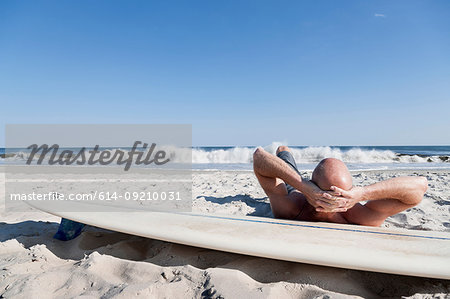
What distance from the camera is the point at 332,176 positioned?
1.72 metres

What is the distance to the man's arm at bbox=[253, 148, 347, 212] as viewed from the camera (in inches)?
69.1

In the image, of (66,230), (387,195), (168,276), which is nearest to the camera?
(168,276)

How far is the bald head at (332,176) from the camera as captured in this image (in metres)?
1.72

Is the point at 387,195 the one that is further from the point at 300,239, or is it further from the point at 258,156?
the point at 258,156

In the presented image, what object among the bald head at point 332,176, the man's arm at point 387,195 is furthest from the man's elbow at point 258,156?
the man's arm at point 387,195

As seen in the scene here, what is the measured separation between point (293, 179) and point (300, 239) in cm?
42

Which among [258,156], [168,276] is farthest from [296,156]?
[168,276]

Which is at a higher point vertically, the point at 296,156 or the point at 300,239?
the point at 296,156

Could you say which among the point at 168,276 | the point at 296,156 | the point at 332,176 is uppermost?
the point at 296,156

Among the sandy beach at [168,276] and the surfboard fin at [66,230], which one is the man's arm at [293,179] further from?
the surfboard fin at [66,230]

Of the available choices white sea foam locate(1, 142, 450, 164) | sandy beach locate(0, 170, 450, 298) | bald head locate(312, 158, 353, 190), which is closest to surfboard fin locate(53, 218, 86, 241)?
sandy beach locate(0, 170, 450, 298)

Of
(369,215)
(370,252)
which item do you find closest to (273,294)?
(370,252)

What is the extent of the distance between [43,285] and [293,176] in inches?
63.1

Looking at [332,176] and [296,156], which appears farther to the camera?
[296,156]
